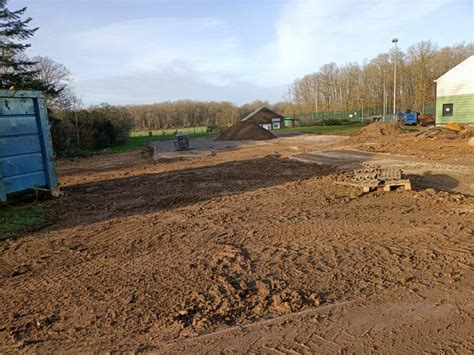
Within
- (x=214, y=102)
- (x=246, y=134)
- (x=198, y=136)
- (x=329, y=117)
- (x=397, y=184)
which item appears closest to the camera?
(x=397, y=184)

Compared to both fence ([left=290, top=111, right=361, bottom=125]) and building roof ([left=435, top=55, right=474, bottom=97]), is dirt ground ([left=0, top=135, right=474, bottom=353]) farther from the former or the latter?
fence ([left=290, top=111, right=361, bottom=125])

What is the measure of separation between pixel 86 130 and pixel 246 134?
1549 cm

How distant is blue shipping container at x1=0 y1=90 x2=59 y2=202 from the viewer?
27.2ft

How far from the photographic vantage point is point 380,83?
72625 mm

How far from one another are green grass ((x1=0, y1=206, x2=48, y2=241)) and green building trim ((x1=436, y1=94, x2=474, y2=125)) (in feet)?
104

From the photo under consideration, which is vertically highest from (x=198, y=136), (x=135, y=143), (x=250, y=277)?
(x=250, y=277)

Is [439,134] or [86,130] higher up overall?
[86,130]

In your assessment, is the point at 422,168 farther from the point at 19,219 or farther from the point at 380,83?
the point at 380,83

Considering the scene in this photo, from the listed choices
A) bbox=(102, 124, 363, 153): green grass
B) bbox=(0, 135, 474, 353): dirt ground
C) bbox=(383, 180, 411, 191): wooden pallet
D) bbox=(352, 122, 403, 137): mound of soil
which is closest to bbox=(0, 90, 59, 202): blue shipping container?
bbox=(0, 135, 474, 353): dirt ground

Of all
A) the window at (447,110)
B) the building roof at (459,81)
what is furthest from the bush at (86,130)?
the building roof at (459,81)

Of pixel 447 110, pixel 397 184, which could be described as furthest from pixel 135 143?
pixel 397 184

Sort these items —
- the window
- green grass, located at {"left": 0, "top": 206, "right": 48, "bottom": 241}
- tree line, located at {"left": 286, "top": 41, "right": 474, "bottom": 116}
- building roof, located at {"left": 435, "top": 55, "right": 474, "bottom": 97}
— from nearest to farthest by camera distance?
green grass, located at {"left": 0, "top": 206, "right": 48, "bottom": 241}, building roof, located at {"left": 435, "top": 55, "right": 474, "bottom": 97}, the window, tree line, located at {"left": 286, "top": 41, "right": 474, "bottom": 116}

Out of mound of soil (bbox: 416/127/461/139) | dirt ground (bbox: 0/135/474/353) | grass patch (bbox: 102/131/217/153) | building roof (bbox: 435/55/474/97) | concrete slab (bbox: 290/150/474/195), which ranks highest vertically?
Result: building roof (bbox: 435/55/474/97)

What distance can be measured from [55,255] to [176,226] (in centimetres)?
203
